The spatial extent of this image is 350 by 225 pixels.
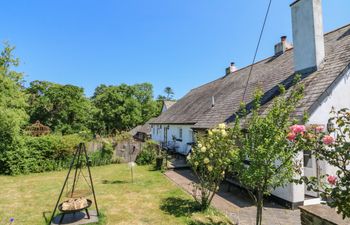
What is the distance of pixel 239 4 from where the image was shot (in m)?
8.88

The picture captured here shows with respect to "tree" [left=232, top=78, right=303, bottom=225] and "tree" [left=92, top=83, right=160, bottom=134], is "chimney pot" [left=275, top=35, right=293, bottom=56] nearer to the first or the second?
"tree" [left=232, top=78, right=303, bottom=225]

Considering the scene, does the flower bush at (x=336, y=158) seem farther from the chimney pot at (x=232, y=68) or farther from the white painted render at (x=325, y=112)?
the chimney pot at (x=232, y=68)

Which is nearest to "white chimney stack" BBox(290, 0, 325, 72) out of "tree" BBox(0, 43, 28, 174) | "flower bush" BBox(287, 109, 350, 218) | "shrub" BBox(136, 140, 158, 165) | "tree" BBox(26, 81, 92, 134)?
"flower bush" BBox(287, 109, 350, 218)

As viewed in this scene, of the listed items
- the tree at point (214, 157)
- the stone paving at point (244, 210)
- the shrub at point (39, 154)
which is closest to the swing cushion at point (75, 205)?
the tree at point (214, 157)

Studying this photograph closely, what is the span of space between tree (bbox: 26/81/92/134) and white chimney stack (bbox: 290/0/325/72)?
3380 centimetres

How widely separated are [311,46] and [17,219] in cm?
1212

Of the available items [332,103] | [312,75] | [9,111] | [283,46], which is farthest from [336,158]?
[9,111]

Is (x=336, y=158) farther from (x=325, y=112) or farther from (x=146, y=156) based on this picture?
(x=146, y=156)

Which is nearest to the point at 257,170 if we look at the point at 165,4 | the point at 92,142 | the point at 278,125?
the point at 278,125

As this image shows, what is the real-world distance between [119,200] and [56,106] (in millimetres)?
32134

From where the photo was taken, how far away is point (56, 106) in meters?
35.6

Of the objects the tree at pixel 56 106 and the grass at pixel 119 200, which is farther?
the tree at pixel 56 106

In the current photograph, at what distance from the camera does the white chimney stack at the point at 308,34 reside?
8.80 metres

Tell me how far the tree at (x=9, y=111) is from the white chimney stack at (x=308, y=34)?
15.4 metres
